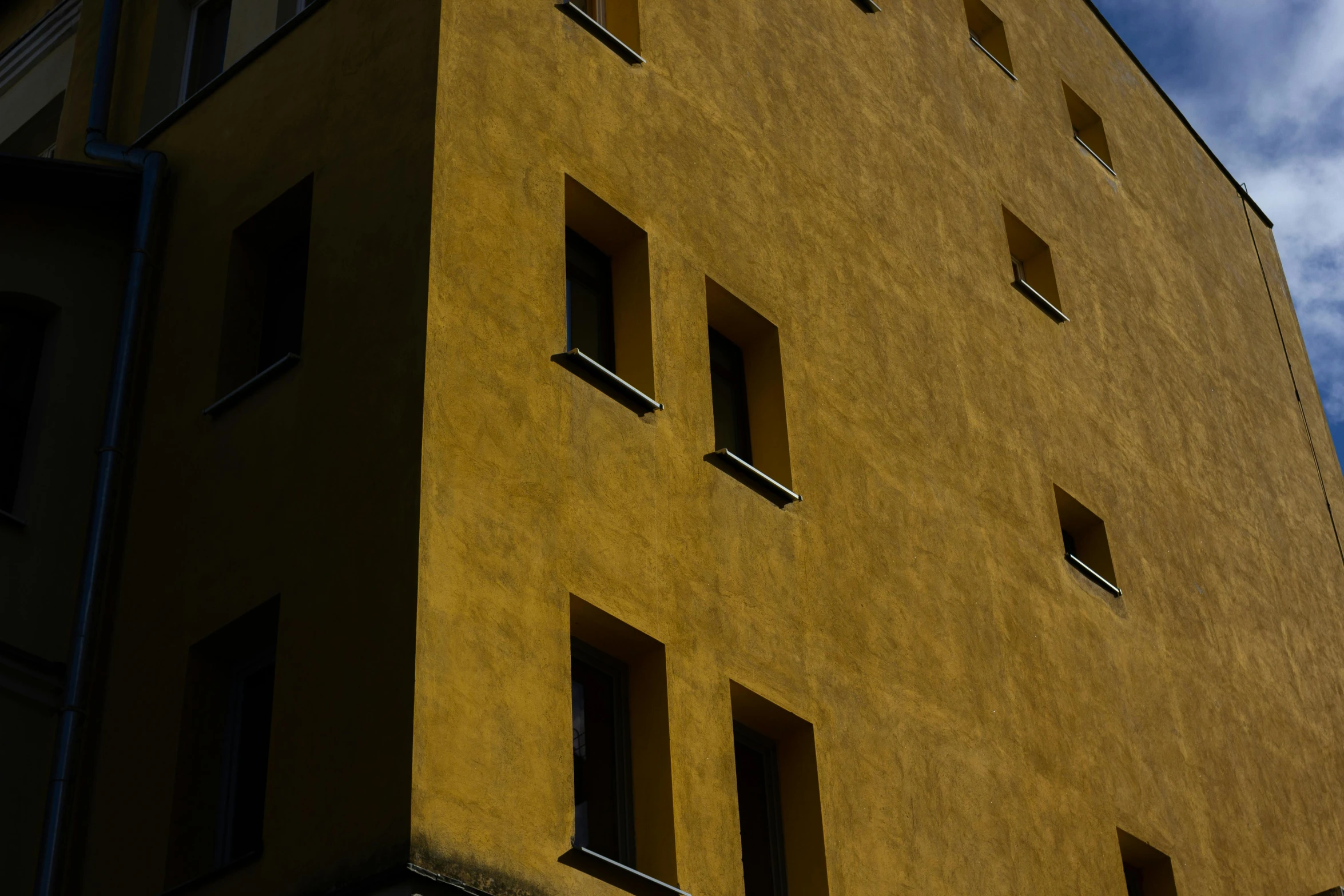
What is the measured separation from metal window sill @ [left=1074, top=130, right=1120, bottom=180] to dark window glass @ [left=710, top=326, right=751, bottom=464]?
10.0 m

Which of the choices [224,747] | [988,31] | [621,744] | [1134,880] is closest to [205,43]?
[224,747]

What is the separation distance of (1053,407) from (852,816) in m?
6.88

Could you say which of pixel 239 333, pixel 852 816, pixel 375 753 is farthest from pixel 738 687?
pixel 239 333

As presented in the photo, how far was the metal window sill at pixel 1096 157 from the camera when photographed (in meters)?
23.0

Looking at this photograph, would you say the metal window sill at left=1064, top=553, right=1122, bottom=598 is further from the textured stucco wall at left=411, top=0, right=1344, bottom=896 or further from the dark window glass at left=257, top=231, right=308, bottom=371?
the dark window glass at left=257, top=231, right=308, bottom=371

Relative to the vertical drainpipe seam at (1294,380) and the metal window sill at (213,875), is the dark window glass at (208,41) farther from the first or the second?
the vertical drainpipe seam at (1294,380)

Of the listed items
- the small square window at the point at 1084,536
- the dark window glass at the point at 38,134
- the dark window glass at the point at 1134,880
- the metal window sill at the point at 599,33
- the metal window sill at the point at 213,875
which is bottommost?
the metal window sill at the point at 213,875

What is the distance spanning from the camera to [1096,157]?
23.2m

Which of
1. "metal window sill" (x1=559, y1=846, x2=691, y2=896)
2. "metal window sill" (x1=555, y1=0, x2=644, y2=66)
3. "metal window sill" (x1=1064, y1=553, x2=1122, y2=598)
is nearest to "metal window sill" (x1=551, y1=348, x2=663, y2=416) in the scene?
"metal window sill" (x1=555, y1=0, x2=644, y2=66)

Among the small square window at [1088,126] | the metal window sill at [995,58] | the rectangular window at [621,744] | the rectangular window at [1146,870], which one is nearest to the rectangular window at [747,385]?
the rectangular window at [621,744]

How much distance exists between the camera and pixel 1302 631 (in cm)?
2088

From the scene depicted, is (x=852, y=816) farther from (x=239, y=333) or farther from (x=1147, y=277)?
(x=1147, y=277)

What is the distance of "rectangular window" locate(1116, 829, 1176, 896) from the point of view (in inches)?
603

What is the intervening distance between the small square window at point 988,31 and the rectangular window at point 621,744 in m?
12.9
